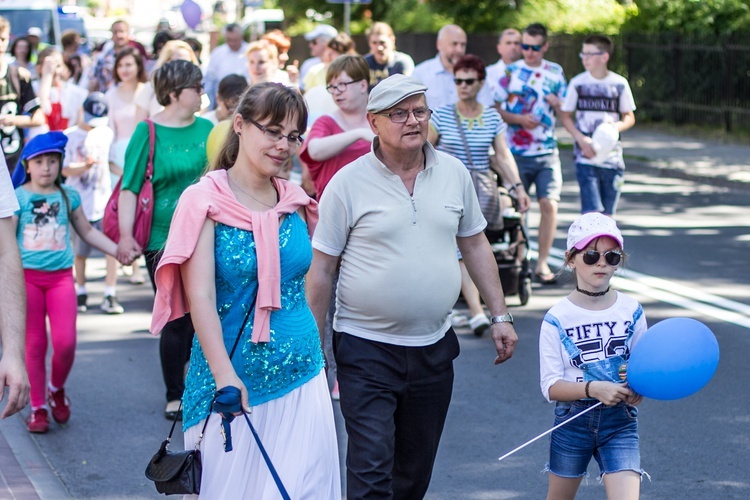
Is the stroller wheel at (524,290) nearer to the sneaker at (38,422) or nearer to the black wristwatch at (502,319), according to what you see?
the sneaker at (38,422)

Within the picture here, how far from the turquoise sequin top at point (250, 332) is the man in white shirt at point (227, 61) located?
1052 centimetres

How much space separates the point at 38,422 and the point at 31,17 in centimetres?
2165

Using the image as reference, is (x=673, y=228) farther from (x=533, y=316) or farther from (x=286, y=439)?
(x=286, y=439)

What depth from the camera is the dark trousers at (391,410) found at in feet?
15.1

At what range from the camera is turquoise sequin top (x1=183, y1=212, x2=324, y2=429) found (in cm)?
398

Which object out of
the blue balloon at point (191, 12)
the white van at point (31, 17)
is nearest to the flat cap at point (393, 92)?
the blue balloon at point (191, 12)

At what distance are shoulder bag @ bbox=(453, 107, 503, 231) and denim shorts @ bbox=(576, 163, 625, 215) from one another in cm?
204

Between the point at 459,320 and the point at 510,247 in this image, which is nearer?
the point at 459,320

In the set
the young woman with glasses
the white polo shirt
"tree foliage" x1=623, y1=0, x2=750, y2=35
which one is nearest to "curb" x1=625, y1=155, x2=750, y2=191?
"tree foliage" x1=623, y1=0, x2=750, y2=35

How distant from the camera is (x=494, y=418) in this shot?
7066 millimetres

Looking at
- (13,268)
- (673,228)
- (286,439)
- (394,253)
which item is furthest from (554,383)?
(673,228)

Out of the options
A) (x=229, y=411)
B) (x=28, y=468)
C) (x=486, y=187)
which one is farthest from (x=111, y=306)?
(x=229, y=411)

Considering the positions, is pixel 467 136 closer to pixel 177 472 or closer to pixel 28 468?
pixel 28 468

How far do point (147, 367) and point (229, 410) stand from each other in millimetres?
4721
